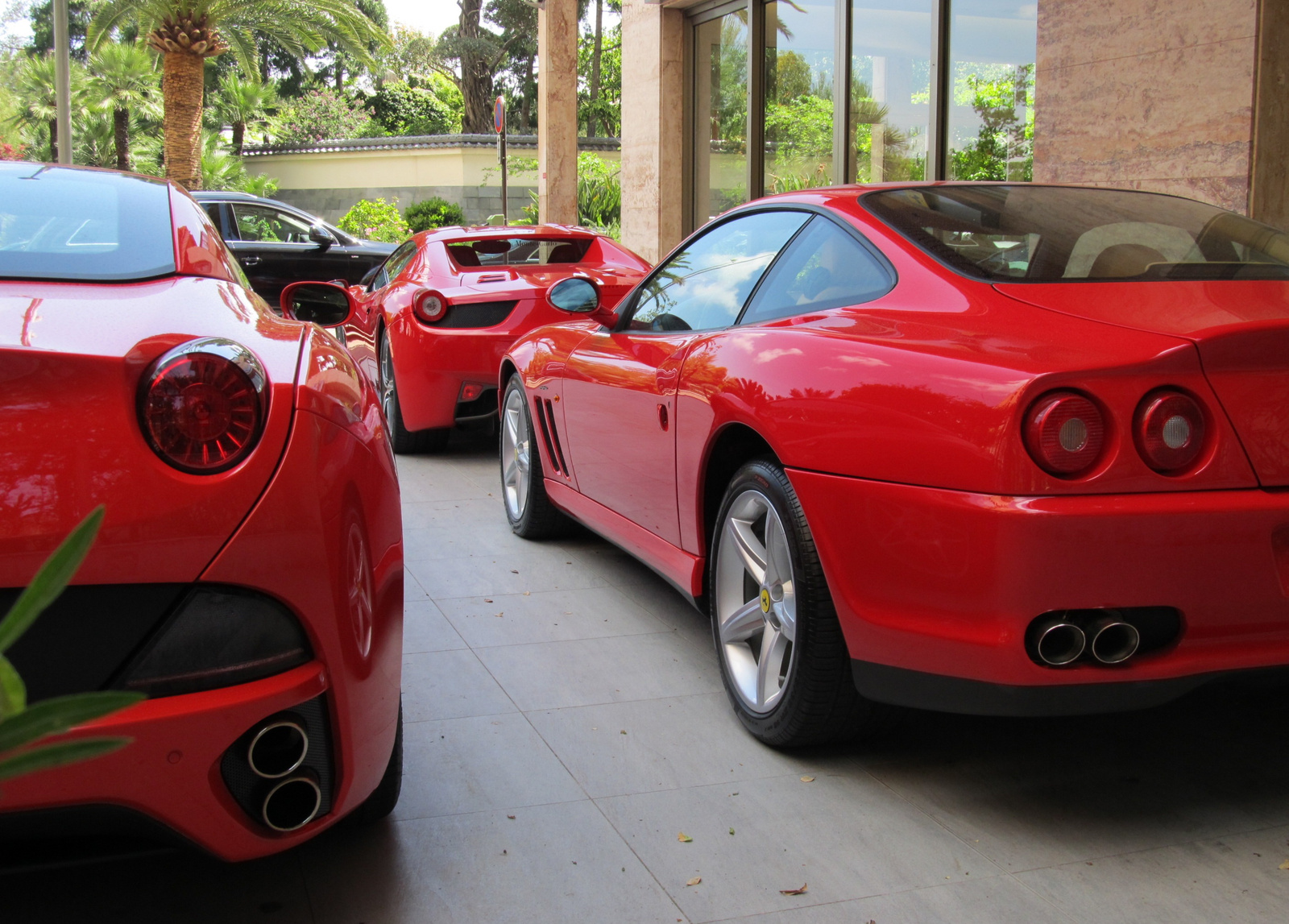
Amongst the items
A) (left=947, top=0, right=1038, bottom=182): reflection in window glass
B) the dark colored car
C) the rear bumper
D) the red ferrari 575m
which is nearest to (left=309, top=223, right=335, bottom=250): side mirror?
the dark colored car

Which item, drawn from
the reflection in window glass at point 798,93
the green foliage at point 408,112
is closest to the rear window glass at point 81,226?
the reflection in window glass at point 798,93

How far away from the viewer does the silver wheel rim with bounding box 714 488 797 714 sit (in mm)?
2898

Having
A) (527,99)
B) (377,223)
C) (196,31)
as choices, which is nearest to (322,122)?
(527,99)

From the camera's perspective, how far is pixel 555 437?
15.5ft

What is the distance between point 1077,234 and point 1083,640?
119 cm

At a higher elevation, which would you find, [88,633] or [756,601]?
→ [88,633]

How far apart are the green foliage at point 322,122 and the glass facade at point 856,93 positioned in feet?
122

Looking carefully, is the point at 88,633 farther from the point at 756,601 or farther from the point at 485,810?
the point at 756,601

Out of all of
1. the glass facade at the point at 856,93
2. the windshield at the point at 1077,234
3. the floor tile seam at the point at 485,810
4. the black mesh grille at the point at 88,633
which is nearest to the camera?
the black mesh grille at the point at 88,633

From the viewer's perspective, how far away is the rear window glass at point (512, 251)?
7635 millimetres

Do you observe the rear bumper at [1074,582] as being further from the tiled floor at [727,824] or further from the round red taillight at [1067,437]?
the tiled floor at [727,824]

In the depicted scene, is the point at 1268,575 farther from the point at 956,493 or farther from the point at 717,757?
the point at 717,757

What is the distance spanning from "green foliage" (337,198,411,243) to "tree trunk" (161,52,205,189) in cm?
495

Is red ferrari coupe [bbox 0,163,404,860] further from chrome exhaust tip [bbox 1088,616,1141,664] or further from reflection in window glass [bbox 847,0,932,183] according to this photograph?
reflection in window glass [bbox 847,0,932,183]
